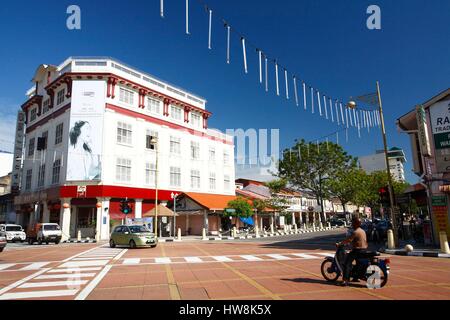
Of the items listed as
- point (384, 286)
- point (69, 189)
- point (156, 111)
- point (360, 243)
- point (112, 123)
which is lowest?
point (384, 286)

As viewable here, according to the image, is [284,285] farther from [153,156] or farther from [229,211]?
[153,156]

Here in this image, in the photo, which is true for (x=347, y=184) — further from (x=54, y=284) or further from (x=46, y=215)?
(x=54, y=284)

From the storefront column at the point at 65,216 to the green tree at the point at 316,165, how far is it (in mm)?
29621

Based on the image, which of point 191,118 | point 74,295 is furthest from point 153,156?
point 74,295

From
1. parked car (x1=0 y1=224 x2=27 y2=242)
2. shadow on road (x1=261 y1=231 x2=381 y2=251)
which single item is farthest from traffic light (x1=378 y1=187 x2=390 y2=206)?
parked car (x1=0 y1=224 x2=27 y2=242)

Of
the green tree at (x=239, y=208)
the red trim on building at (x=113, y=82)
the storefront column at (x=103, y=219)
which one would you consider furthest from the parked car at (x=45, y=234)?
the green tree at (x=239, y=208)

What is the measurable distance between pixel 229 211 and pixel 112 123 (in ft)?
47.9

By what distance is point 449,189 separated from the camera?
17.1 meters

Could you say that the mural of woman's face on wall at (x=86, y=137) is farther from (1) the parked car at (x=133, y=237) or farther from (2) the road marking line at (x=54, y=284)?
(2) the road marking line at (x=54, y=284)

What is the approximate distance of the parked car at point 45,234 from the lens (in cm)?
2733

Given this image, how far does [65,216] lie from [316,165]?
3440cm

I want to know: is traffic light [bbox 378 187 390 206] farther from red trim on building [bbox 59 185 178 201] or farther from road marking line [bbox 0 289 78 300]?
red trim on building [bbox 59 185 178 201]

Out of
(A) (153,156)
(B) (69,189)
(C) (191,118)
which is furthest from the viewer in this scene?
(C) (191,118)

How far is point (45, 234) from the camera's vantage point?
2730 centimetres
